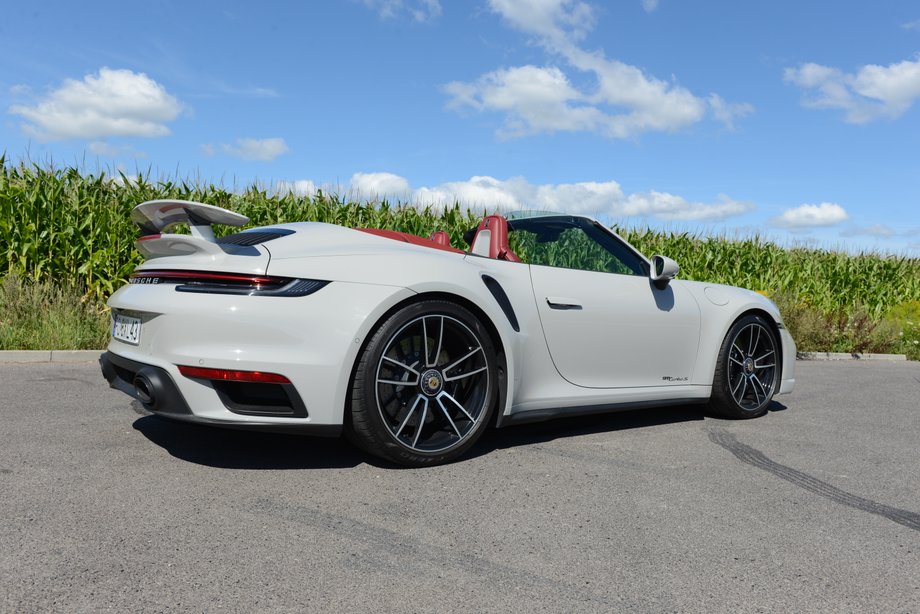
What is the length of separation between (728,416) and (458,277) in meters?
2.78

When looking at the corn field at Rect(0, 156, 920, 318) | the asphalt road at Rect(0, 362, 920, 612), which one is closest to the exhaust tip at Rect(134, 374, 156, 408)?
the asphalt road at Rect(0, 362, 920, 612)

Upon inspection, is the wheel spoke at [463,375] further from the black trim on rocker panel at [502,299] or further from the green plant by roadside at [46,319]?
the green plant by roadside at [46,319]

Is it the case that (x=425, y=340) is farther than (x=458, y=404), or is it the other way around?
(x=458, y=404)

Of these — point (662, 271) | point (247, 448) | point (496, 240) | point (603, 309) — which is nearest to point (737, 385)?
point (662, 271)

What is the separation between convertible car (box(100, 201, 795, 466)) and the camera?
11.1ft

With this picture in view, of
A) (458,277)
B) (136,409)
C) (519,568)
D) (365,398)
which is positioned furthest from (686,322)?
(136,409)

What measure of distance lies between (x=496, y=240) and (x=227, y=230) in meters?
7.62

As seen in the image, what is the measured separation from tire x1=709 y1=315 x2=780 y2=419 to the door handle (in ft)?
5.08

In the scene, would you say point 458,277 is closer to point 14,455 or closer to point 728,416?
Answer: point 14,455

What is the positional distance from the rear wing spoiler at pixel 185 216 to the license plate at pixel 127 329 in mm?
459

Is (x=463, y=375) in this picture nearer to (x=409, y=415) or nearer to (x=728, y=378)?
(x=409, y=415)

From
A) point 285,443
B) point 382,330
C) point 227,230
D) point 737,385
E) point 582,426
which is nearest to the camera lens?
point 382,330

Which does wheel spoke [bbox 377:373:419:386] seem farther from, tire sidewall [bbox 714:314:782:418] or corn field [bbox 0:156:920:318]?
corn field [bbox 0:156:920:318]

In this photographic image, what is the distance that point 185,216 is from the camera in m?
3.82
